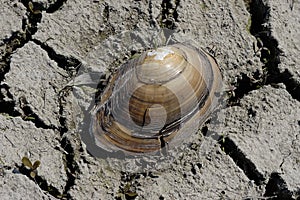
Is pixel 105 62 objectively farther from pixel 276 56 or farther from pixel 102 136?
pixel 276 56

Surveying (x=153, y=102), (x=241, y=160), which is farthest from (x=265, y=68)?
(x=153, y=102)

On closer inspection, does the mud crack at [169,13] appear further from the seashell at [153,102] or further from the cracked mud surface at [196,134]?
the seashell at [153,102]

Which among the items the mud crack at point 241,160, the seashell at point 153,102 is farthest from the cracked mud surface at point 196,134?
the seashell at point 153,102

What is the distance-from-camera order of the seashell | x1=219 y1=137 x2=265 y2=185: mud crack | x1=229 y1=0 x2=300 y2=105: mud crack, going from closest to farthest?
the seashell → x1=219 y1=137 x2=265 y2=185: mud crack → x1=229 y1=0 x2=300 y2=105: mud crack

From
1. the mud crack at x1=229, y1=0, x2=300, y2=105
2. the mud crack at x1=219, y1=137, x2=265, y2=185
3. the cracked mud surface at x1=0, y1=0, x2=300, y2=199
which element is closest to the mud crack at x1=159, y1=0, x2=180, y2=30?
the cracked mud surface at x1=0, y1=0, x2=300, y2=199

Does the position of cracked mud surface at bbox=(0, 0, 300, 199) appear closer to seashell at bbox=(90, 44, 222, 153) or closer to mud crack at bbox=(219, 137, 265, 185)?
mud crack at bbox=(219, 137, 265, 185)

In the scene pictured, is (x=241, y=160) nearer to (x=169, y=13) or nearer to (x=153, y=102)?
(x=153, y=102)
